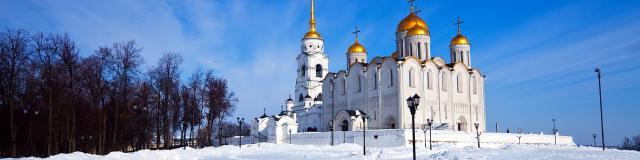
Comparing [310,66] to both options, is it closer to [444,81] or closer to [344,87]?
[344,87]

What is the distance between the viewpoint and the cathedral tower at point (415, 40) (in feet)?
201

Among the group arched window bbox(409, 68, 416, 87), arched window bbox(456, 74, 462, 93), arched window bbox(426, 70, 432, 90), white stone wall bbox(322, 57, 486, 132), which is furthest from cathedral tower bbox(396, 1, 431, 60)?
arched window bbox(409, 68, 416, 87)

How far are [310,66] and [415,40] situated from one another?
69.4ft

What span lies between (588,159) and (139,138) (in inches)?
1546

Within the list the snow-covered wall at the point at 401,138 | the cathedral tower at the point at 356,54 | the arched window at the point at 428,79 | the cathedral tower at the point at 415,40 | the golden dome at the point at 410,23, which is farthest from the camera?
the cathedral tower at the point at 356,54

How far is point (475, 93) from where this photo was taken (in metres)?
62.5

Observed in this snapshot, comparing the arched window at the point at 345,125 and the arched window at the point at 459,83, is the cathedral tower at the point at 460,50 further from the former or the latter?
the arched window at the point at 345,125

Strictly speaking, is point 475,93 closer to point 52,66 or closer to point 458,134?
point 458,134

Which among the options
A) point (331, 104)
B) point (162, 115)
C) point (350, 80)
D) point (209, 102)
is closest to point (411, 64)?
point (350, 80)

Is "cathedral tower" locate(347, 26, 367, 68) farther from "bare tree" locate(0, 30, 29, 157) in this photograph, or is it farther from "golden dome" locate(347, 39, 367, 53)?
"bare tree" locate(0, 30, 29, 157)

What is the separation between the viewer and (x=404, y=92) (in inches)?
2164

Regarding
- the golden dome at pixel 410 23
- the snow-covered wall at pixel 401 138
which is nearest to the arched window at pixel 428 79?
the snow-covered wall at pixel 401 138

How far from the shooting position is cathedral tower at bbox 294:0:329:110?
260 feet

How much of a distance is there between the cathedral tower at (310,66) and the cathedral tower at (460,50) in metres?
20.1
